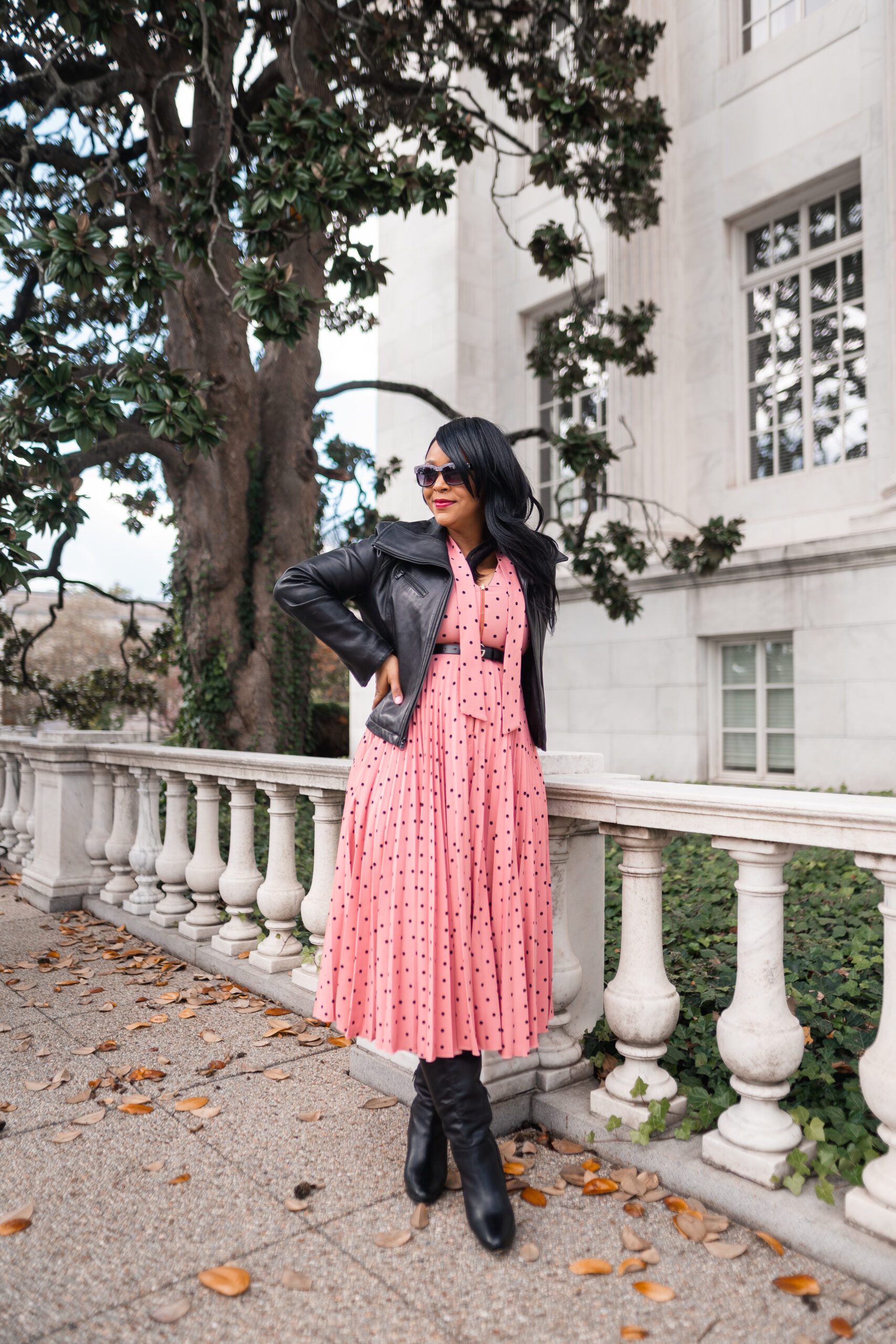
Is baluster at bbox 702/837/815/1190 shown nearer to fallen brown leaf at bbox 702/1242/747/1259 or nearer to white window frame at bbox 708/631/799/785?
fallen brown leaf at bbox 702/1242/747/1259

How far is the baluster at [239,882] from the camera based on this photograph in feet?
14.1

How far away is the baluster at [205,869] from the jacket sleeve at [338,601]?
2.38 meters

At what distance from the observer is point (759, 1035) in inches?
90.4

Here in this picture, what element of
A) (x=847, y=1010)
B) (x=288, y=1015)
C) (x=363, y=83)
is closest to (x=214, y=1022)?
(x=288, y=1015)

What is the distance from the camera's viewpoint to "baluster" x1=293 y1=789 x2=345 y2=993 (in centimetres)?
370

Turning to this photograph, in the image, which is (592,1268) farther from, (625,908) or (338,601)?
(338,601)

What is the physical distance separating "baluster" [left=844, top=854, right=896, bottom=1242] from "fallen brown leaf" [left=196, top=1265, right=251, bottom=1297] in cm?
139

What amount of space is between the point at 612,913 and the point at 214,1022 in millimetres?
2945

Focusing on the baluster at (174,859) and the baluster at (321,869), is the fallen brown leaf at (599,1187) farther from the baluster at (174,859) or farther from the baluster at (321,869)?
the baluster at (174,859)

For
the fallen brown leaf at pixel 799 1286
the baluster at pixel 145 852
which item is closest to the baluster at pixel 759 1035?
the fallen brown leaf at pixel 799 1286

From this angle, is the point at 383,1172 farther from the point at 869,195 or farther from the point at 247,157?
the point at 869,195

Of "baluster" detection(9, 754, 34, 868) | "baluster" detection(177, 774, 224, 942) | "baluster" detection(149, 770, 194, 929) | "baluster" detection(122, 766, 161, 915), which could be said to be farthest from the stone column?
"baluster" detection(9, 754, 34, 868)

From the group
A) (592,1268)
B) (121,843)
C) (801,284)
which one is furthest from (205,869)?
(801,284)

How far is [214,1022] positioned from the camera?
366 cm
